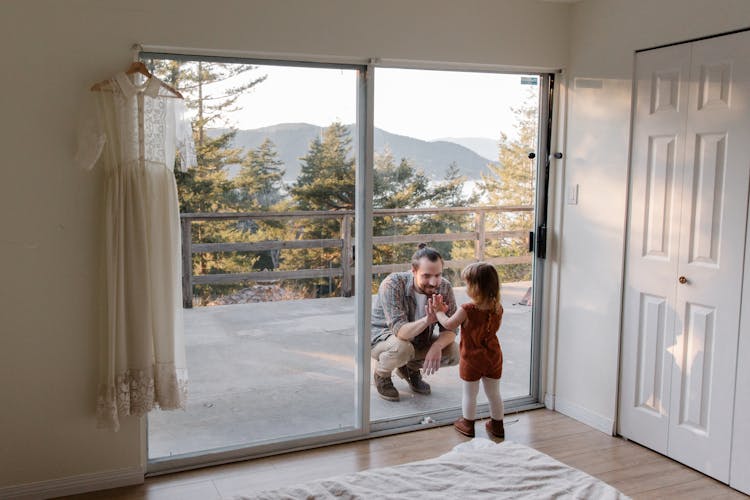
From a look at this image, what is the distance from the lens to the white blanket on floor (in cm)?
188

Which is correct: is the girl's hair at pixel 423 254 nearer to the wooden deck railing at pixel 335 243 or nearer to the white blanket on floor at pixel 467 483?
the wooden deck railing at pixel 335 243

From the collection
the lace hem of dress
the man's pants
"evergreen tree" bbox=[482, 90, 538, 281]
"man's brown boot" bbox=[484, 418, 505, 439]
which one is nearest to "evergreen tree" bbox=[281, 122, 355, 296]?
the man's pants

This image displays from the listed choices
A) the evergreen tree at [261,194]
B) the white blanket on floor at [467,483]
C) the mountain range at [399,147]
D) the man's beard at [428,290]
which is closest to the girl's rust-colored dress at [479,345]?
the man's beard at [428,290]

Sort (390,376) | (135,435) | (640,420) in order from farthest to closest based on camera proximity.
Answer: (390,376), (640,420), (135,435)

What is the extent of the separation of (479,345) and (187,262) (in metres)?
1.55

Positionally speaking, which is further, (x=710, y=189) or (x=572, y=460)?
(x=572, y=460)

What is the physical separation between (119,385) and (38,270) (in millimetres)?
606

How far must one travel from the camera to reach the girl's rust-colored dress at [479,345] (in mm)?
3631

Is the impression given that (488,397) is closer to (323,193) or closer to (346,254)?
(346,254)

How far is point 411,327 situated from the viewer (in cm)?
386

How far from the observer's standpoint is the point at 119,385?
9.90ft

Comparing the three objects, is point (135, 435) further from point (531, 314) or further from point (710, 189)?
point (710, 189)

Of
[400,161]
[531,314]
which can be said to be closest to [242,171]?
[400,161]

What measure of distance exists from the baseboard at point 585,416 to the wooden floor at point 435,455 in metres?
0.04
